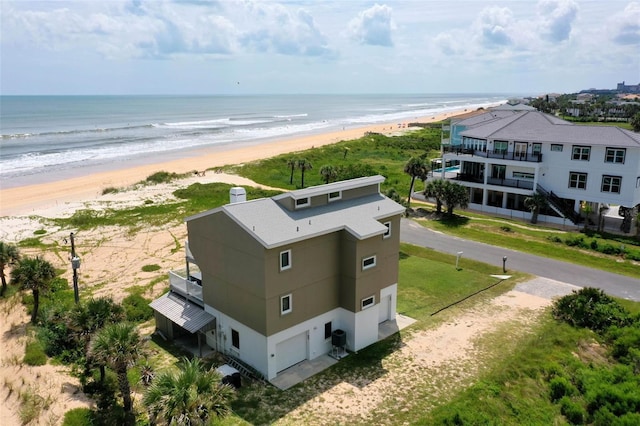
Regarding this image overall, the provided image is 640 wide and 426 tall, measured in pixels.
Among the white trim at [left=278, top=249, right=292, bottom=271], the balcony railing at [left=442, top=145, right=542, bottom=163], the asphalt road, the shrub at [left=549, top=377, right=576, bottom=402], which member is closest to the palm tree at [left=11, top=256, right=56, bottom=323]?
the white trim at [left=278, top=249, right=292, bottom=271]

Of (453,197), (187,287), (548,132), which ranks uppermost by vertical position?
(548,132)

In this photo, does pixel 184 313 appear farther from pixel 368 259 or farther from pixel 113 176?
pixel 113 176

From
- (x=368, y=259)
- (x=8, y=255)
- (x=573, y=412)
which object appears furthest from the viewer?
(x=8, y=255)

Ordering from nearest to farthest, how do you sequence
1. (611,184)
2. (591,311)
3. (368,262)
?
(368,262), (591,311), (611,184)

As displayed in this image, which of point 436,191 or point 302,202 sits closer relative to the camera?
point 302,202

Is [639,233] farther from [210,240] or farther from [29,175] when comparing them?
[29,175]

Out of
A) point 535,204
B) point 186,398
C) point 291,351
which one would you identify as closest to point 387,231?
point 291,351

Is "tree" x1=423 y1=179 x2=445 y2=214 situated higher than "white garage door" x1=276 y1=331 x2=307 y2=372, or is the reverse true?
"tree" x1=423 y1=179 x2=445 y2=214

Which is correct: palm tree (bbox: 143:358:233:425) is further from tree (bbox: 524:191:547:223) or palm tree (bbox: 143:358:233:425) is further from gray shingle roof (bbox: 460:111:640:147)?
gray shingle roof (bbox: 460:111:640:147)
